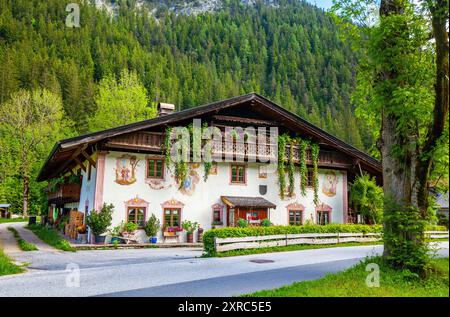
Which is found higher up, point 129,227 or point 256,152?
point 256,152

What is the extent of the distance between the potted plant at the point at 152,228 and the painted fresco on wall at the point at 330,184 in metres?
11.2

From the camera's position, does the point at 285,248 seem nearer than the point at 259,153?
Yes

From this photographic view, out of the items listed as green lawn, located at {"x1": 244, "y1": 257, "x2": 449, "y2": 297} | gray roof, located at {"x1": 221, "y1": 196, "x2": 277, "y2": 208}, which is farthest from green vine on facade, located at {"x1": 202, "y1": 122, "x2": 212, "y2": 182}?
green lawn, located at {"x1": 244, "y1": 257, "x2": 449, "y2": 297}

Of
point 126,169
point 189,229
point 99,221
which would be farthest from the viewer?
point 189,229

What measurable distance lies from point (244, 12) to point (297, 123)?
17143 cm

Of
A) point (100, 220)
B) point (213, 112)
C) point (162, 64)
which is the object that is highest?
point (162, 64)

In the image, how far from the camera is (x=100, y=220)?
20.4 metres

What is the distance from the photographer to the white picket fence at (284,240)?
54.0ft

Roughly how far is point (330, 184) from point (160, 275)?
18.1 m

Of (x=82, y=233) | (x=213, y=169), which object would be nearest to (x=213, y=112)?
(x=213, y=169)

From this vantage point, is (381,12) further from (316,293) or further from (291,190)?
(291,190)

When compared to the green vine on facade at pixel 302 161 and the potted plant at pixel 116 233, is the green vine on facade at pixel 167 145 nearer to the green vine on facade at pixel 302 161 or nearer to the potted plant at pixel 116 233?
the potted plant at pixel 116 233

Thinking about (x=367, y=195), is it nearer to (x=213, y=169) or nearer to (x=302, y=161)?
(x=302, y=161)
